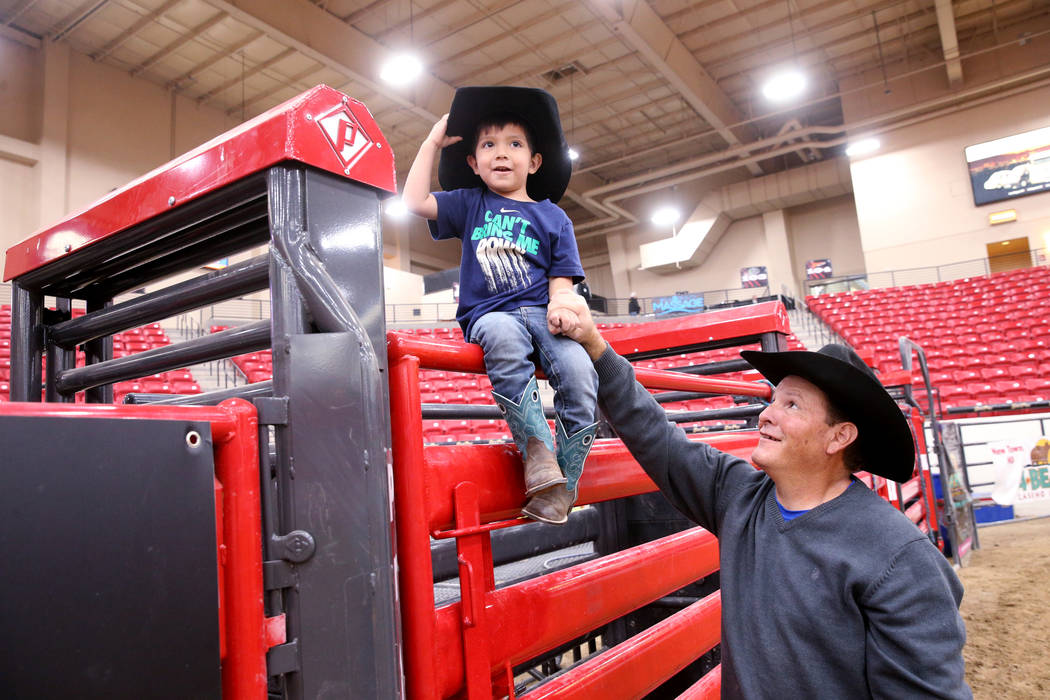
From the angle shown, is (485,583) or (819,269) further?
(819,269)

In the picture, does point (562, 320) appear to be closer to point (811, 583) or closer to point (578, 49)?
point (811, 583)

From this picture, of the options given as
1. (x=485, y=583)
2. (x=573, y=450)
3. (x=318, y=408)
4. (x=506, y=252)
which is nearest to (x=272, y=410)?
(x=318, y=408)

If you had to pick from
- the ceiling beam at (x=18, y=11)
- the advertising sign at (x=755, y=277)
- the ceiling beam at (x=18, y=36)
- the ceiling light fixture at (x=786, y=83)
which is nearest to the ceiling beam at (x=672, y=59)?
the ceiling light fixture at (x=786, y=83)

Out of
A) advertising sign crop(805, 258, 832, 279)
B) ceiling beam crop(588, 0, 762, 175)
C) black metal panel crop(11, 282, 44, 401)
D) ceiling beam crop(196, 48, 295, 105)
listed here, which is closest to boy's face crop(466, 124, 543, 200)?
black metal panel crop(11, 282, 44, 401)

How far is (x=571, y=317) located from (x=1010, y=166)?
19335 mm

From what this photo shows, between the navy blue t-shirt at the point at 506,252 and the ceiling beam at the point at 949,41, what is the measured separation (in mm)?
15475

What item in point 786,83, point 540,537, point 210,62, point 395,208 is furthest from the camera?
point 395,208

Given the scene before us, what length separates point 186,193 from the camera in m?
0.99

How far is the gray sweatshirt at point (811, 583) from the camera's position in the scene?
115 cm

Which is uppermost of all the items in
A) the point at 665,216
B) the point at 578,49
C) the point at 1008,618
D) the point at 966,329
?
the point at 578,49

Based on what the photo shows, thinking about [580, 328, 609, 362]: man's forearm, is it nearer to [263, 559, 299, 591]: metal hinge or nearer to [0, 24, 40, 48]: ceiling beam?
[263, 559, 299, 591]: metal hinge

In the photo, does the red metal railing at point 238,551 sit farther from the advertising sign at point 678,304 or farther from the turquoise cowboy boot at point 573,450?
Answer: the advertising sign at point 678,304

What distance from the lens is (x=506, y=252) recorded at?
1.50m

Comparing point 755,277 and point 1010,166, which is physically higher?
point 1010,166
